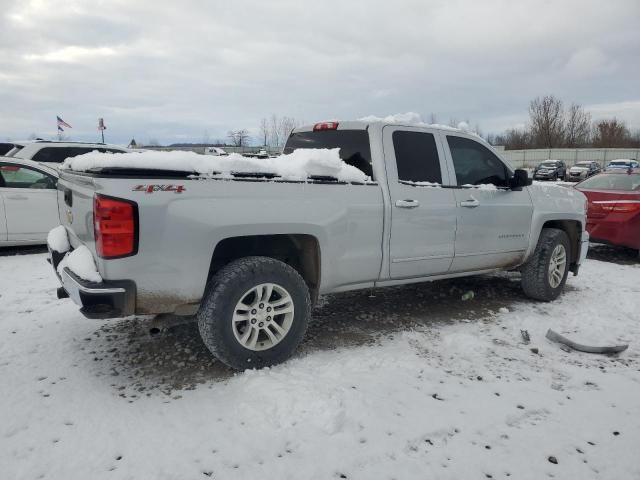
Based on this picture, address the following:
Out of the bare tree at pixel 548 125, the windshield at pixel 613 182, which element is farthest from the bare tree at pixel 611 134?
the windshield at pixel 613 182

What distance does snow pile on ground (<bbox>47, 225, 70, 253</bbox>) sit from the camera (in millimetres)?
3743

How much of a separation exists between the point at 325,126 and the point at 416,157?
0.94m

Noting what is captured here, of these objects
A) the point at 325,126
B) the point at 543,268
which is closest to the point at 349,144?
the point at 325,126

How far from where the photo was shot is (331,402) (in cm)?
301

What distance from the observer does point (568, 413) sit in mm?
3000

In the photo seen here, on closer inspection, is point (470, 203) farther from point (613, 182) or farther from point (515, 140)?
point (515, 140)

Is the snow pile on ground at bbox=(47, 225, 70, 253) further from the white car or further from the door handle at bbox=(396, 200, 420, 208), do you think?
the white car

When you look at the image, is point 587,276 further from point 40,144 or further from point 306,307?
point 40,144

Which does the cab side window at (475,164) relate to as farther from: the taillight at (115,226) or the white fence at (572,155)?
the white fence at (572,155)

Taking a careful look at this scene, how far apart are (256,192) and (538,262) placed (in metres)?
3.59

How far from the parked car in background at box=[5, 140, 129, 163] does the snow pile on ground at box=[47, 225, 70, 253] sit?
19.5 feet

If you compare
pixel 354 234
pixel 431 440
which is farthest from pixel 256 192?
pixel 431 440

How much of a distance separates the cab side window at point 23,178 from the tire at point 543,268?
23.2ft

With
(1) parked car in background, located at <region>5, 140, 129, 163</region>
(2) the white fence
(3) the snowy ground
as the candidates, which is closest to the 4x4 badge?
(3) the snowy ground
